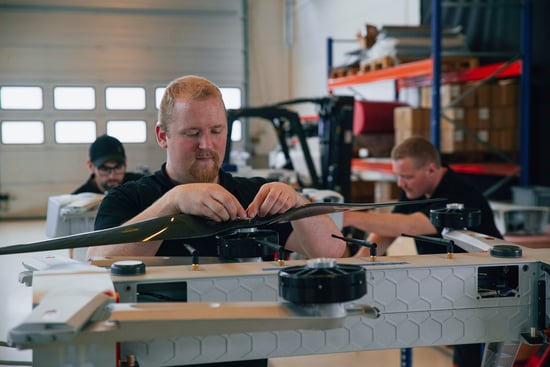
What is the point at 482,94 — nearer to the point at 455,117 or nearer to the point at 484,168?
the point at 455,117

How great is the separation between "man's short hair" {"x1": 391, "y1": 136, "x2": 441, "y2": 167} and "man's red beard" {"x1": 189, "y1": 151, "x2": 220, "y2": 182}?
1991mm

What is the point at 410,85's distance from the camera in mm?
9383

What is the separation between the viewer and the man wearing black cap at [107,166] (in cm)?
516

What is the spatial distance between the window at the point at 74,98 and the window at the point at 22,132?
0.54 m

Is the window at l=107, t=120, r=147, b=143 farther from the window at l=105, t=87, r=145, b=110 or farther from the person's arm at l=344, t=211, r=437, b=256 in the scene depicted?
the person's arm at l=344, t=211, r=437, b=256

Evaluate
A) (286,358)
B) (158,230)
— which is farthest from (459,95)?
(158,230)

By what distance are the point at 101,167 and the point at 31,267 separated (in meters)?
3.78

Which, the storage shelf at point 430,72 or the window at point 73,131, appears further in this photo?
the window at point 73,131

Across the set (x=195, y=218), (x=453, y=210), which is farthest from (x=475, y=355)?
(x=195, y=218)

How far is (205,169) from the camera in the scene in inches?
99.0

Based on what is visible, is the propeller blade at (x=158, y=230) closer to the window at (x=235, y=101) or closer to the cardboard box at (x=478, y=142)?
the cardboard box at (x=478, y=142)

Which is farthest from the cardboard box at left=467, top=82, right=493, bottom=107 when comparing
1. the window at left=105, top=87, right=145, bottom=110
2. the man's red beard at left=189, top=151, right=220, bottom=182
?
the window at left=105, top=87, right=145, bottom=110

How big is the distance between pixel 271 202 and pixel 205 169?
2.13 ft

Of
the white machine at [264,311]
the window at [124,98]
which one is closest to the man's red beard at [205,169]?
the white machine at [264,311]
